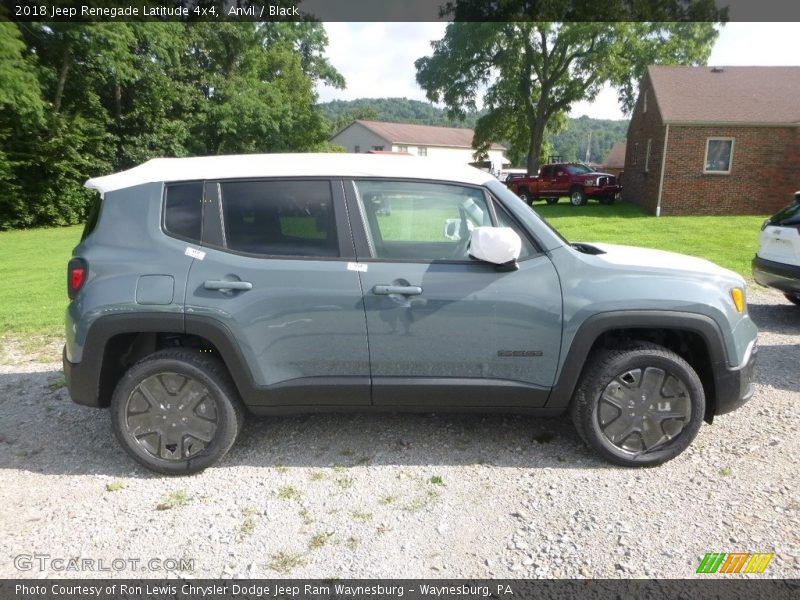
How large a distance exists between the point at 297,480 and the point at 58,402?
2.39 metres

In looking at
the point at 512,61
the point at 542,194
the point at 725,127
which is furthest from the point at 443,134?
the point at 725,127

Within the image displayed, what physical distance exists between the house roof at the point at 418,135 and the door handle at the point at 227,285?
59988 millimetres

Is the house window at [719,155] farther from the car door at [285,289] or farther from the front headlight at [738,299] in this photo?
the car door at [285,289]

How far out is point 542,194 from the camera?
26859mm

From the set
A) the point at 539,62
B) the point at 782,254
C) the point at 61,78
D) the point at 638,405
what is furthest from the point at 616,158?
the point at 638,405

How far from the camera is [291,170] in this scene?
11.3 ft

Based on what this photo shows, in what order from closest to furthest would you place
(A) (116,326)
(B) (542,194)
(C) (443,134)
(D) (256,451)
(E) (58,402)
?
(A) (116,326), (D) (256,451), (E) (58,402), (B) (542,194), (C) (443,134)

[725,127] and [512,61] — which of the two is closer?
[725,127]

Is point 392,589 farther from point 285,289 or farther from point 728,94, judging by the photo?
point 728,94

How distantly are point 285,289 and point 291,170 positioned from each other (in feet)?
2.40

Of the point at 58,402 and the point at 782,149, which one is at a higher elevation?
the point at 782,149

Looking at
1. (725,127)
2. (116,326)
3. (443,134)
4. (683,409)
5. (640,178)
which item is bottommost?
(683,409)

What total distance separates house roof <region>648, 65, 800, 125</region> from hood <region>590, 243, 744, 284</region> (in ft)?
62.6

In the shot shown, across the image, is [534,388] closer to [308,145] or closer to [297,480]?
[297,480]
